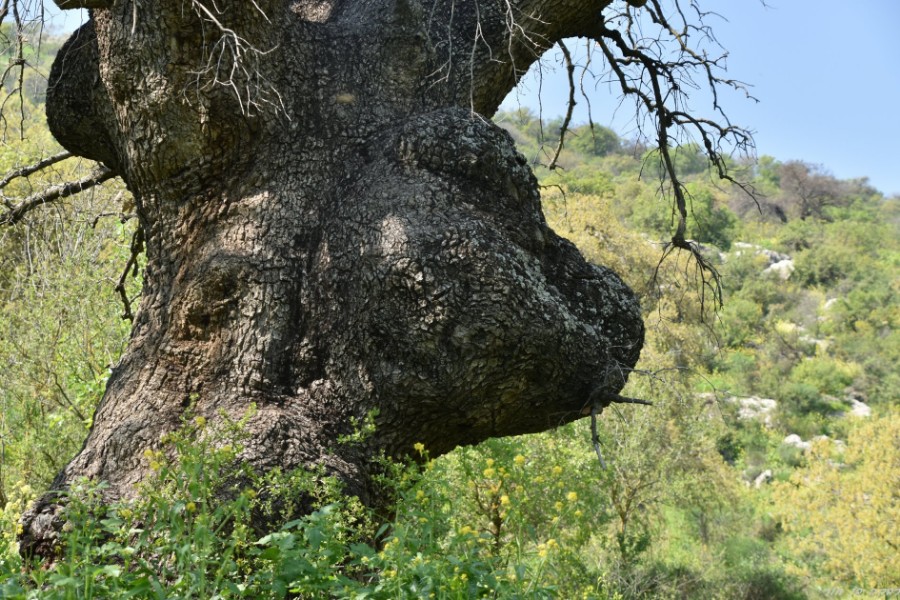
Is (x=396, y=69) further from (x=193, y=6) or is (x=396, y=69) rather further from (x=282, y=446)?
(x=282, y=446)

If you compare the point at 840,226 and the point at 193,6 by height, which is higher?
the point at 840,226

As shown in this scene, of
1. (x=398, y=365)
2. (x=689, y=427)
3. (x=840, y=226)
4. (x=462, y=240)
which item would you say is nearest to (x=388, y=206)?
(x=462, y=240)

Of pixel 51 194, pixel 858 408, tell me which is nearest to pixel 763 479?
pixel 858 408

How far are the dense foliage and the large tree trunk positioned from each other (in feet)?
0.98

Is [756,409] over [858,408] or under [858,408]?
under

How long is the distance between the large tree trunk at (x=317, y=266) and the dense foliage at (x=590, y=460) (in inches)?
11.7

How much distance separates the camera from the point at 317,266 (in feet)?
12.7

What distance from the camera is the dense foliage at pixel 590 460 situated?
2430 mm

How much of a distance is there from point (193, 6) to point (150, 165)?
0.78 m

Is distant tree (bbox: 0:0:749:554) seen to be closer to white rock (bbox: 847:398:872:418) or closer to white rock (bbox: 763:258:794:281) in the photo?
white rock (bbox: 847:398:872:418)

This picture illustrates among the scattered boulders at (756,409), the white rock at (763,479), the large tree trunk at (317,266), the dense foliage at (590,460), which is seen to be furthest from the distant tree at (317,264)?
the scattered boulders at (756,409)

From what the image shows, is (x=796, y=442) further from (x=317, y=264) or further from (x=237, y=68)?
(x=237, y=68)

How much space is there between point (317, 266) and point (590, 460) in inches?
301

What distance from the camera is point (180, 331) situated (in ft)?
12.4
